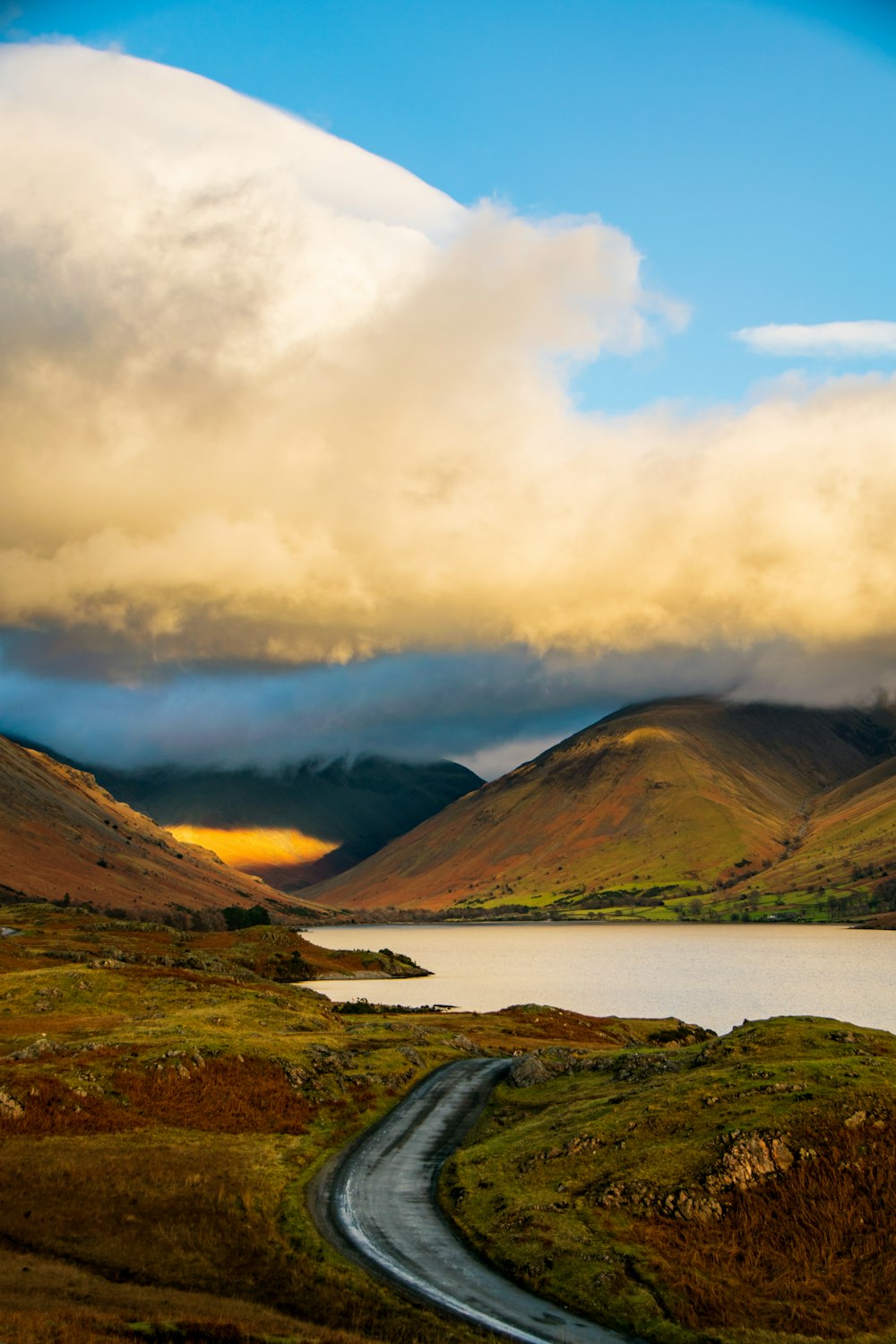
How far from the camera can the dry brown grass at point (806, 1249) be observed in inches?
1415

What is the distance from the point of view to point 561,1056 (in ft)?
278

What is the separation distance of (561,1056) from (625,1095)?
24805mm

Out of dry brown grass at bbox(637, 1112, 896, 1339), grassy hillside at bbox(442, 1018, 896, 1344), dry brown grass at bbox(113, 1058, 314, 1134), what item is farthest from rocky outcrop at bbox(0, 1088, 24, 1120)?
dry brown grass at bbox(637, 1112, 896, 1339)

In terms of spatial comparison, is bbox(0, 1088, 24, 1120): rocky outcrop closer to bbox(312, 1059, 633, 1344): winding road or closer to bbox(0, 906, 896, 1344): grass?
bbox(0, 906, 896, 1344): grass

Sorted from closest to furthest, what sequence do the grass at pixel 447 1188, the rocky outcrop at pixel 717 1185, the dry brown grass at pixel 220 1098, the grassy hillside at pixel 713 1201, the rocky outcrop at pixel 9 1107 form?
the grass at pixel 447 1188 < the grassy hillside at pixel 713 1201 < the rocky outcrop at pixel 717 1185 < the rocky outcrop at pixel 9 1107 < the dry brown grass at pixel 220 1098

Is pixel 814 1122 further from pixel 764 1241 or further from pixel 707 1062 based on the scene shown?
pixel 707 1062

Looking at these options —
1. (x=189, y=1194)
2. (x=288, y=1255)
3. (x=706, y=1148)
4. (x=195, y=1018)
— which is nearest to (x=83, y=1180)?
(x=189, y=1194)

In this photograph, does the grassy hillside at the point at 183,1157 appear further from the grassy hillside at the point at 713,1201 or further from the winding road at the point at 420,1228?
the grassy hillside at the point at 713,1201

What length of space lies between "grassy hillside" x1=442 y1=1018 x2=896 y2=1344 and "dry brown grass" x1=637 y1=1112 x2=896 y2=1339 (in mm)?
69

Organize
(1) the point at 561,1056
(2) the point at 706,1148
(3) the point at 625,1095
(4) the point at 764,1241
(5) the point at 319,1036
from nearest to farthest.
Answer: (4) the point at 764,1241 → (2) the point at 706,1148 → (3) the point at 625,1095 → (1) the point at 561,1056 → (5) the point at 319,1036

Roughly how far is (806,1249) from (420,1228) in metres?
15.9

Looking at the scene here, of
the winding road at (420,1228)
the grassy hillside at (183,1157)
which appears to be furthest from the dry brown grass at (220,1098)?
the winding road at (420,1228)

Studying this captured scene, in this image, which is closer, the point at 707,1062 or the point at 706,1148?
the point at 706,1148

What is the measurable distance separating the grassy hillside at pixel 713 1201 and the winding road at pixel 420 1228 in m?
1.15
